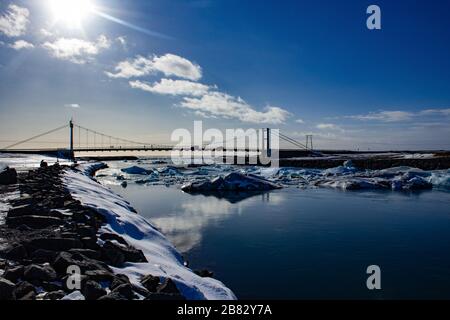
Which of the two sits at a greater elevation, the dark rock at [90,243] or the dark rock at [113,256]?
the dark rock at [90,243]

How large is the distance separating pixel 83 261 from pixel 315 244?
305 inches

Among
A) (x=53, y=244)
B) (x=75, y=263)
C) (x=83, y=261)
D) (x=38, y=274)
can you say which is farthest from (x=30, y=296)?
(x=53, y=244)

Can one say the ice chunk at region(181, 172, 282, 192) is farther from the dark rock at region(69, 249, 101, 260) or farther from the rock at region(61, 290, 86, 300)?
the rock at region(61, 290, 86, 300)

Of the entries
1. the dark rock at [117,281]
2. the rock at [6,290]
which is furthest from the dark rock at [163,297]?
the rock at [6,290]

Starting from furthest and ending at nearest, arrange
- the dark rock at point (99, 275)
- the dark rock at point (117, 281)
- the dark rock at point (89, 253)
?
1. the dark rock at point (89, 253)
2. the dark rock at point (99, 275)
3. the dark rock at point (117, 281)

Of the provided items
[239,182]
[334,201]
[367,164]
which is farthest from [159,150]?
[334,201]

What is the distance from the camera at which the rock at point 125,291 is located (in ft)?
14.6

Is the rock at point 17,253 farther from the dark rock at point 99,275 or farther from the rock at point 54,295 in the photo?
the rock at point 54,295

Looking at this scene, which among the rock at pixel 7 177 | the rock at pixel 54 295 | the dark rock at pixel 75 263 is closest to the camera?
the rock at pixel 54 295

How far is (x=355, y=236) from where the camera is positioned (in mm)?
12281
